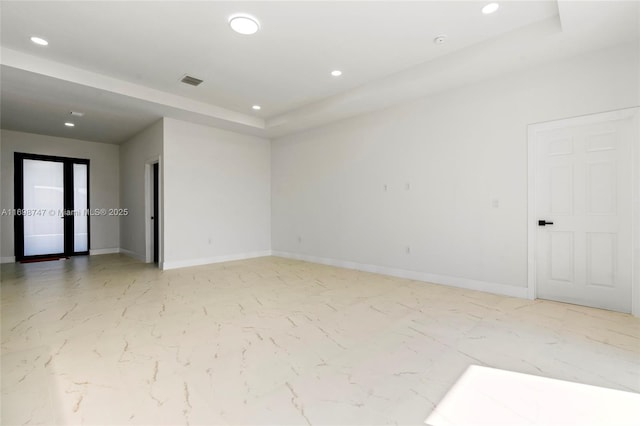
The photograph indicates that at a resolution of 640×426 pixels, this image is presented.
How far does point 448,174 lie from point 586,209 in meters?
1.65

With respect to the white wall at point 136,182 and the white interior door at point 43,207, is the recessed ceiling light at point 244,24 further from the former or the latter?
the white interior door at point 43,207

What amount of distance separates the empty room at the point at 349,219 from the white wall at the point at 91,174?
0.24 feet

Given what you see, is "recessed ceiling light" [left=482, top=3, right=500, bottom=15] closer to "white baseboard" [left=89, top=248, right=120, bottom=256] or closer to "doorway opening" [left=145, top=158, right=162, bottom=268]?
"doorway opening" [left=145, top=158, right=162, bottom=268]

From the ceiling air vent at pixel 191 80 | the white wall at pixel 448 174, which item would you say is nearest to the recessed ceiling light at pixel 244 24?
the ceiling air vent at pixel 191 80

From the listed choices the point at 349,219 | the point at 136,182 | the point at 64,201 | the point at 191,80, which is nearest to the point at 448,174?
the point at 349,219

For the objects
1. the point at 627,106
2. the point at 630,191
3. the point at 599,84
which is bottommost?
the point at 630,191

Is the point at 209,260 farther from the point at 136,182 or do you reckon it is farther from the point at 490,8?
the point at 490,8

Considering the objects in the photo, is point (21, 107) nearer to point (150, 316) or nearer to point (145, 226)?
point (145, 226)

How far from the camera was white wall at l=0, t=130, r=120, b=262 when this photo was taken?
676cm

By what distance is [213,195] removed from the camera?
6438mm

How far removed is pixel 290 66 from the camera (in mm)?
4086

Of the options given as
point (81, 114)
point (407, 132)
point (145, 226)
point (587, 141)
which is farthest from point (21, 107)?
point (587, 141)

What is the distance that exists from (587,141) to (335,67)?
3169mm

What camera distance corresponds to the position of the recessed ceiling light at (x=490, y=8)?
2.86 meters
